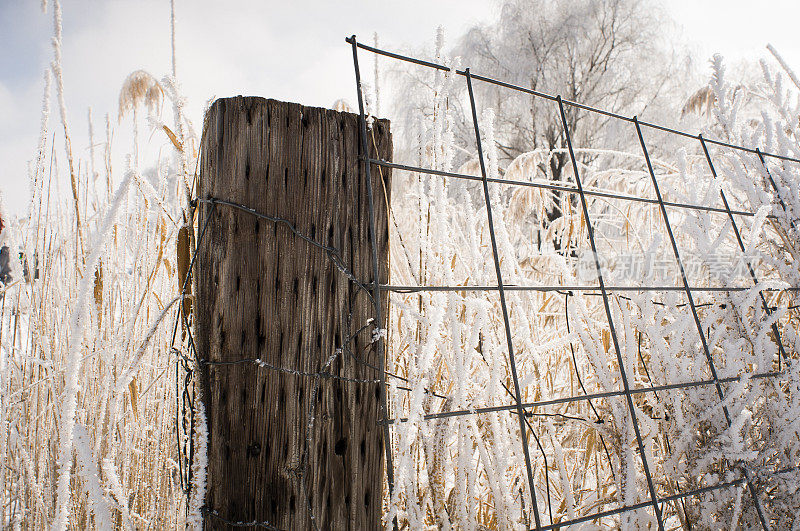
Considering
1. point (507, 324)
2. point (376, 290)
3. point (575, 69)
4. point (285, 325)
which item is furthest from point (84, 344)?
point (575, 69)

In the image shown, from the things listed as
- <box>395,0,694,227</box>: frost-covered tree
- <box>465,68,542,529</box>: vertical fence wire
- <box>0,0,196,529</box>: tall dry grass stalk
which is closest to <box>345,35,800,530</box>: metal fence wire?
<box>465,68,542,529</box>: vertical fence wire

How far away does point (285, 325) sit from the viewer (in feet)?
2.40

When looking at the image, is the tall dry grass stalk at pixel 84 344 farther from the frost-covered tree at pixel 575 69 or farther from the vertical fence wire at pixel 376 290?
the frost-covered tree at pixel 575 69

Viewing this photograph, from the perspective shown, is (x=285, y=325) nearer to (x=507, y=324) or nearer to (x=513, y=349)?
(x=507, y=324)

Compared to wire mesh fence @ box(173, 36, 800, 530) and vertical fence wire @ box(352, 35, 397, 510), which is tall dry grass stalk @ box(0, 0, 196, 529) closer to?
wire mesh fence @ box(173, 36, 800, 530)

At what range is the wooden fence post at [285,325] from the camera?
703mm

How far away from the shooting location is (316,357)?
0.75m

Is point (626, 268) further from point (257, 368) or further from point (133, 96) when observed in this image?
point (133, 96)

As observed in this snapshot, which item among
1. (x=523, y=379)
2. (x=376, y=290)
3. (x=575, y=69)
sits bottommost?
(x=523, y=379)

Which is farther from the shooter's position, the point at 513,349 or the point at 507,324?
the point at 513,349

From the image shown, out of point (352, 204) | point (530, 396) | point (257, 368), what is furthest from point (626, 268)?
point (257, 368)

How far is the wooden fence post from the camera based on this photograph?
703mm

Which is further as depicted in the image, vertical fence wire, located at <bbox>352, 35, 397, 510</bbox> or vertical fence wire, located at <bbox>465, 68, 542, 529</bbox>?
vertical fence wire, located at <bbox>465, 68, 542, 529</bbox>

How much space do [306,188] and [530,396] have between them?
854mm
